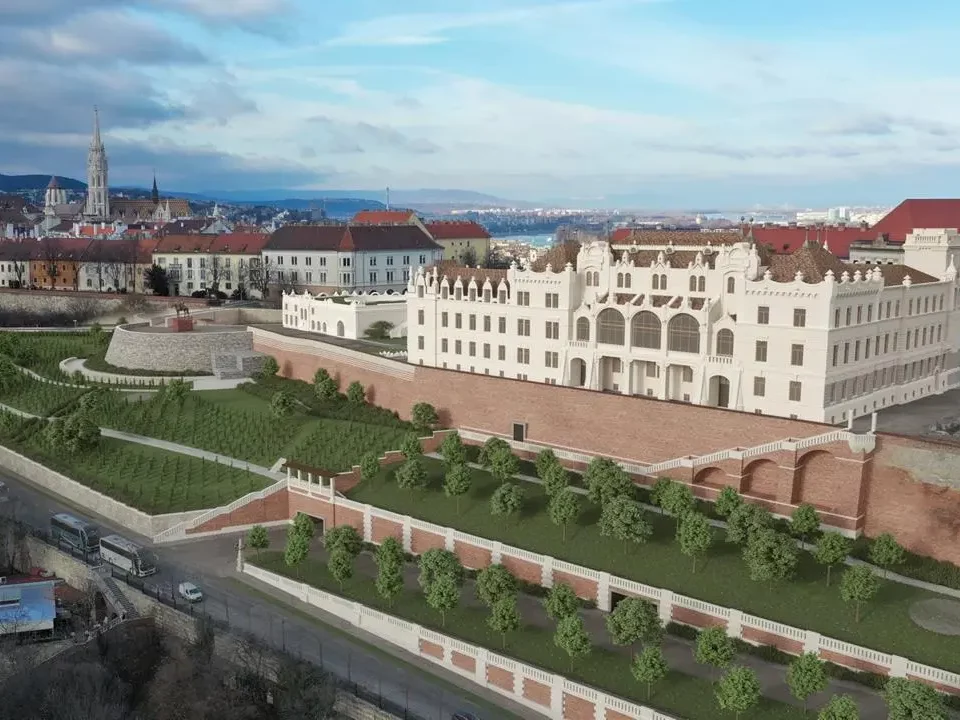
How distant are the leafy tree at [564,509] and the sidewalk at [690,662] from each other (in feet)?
10.8

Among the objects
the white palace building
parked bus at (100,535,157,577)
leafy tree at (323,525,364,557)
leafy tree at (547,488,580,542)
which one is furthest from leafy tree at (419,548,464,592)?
the white palace building

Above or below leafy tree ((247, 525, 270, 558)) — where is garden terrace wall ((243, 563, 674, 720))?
below

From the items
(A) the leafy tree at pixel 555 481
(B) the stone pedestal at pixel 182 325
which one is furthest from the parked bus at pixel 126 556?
(B) the stone pedestal at pixel 182 325

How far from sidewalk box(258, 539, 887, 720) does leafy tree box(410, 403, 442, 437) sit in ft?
42.7

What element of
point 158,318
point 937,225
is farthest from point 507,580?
point 158,318

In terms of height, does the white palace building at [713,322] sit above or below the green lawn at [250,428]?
above

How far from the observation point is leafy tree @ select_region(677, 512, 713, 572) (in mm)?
33688

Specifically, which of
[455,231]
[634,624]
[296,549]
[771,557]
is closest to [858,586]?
[771,557]

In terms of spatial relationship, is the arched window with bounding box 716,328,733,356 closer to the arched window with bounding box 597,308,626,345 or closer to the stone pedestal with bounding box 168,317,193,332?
the arched window with bounding box 597,308,626,345

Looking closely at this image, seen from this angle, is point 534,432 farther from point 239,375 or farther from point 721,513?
point 239,375

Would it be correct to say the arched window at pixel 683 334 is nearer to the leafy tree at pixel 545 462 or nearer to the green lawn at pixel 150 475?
the leafy tree at pixel 545 462

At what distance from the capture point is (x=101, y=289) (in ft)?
343

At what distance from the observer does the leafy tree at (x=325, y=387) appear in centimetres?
5841

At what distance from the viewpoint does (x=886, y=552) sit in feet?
108
